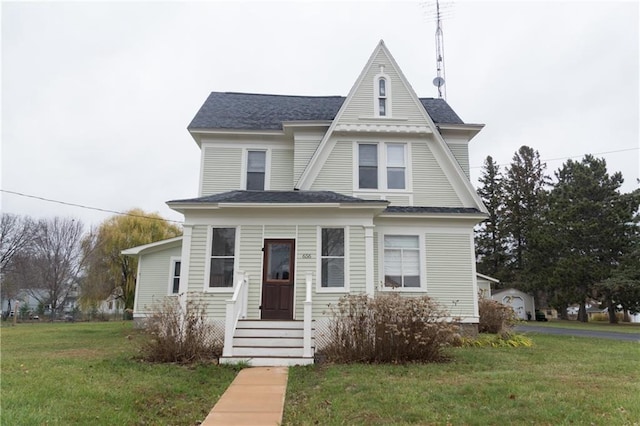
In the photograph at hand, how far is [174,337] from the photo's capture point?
8383mm

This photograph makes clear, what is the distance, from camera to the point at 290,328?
31.9 ft

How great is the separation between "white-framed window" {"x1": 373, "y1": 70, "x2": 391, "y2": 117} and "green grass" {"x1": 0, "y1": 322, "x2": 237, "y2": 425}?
9581 mm

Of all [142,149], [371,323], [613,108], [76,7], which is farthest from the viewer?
[142,149]

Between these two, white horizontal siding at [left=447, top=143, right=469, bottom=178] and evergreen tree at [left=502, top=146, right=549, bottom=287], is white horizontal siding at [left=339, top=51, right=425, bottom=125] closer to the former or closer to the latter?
white horizontal siding at [left=447, top=143, right=469, bottom=178]

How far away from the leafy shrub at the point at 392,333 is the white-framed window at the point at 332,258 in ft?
6.74

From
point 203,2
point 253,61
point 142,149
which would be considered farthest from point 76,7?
point 142,149

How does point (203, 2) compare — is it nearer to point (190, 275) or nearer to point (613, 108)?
point (190, 275)

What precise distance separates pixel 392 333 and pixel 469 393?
271 centimetres

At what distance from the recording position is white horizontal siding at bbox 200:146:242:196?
13977mm

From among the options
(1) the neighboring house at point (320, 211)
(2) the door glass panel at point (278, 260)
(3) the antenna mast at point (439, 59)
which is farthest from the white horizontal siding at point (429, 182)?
(3) the antenna mast at point (439, 59)

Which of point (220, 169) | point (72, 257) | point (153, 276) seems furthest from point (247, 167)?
point (72, 257)

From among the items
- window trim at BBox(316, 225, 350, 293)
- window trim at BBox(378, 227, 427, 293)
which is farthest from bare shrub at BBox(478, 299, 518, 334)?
window trim at BBox(316, 225, 350, 293)

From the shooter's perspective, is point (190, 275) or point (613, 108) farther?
point (613, 108)

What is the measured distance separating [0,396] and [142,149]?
4611cm
